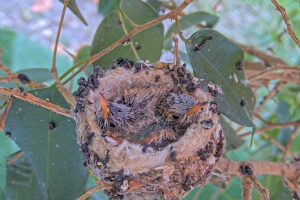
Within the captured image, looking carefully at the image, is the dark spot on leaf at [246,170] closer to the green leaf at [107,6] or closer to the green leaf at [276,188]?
the green leaf at [276,188]

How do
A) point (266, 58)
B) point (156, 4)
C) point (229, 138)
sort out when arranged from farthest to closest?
point (266, 58), point (156, 4), point (229, 138)

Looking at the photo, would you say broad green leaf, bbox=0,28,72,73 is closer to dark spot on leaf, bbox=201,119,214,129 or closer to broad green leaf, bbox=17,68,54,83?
broad green leaf, bbox=17,68,54,83

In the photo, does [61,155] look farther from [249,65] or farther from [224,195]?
[249,65]

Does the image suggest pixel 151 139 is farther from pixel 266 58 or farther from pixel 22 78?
pixel 266 58

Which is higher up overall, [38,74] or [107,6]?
[107,6]

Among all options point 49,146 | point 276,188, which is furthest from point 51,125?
point 276,188

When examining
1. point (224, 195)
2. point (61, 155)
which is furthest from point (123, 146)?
point (224, 195)

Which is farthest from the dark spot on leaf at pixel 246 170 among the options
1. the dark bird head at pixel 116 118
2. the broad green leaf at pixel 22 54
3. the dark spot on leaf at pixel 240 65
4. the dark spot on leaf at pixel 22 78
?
the broad green leaf at pixel 22 54
